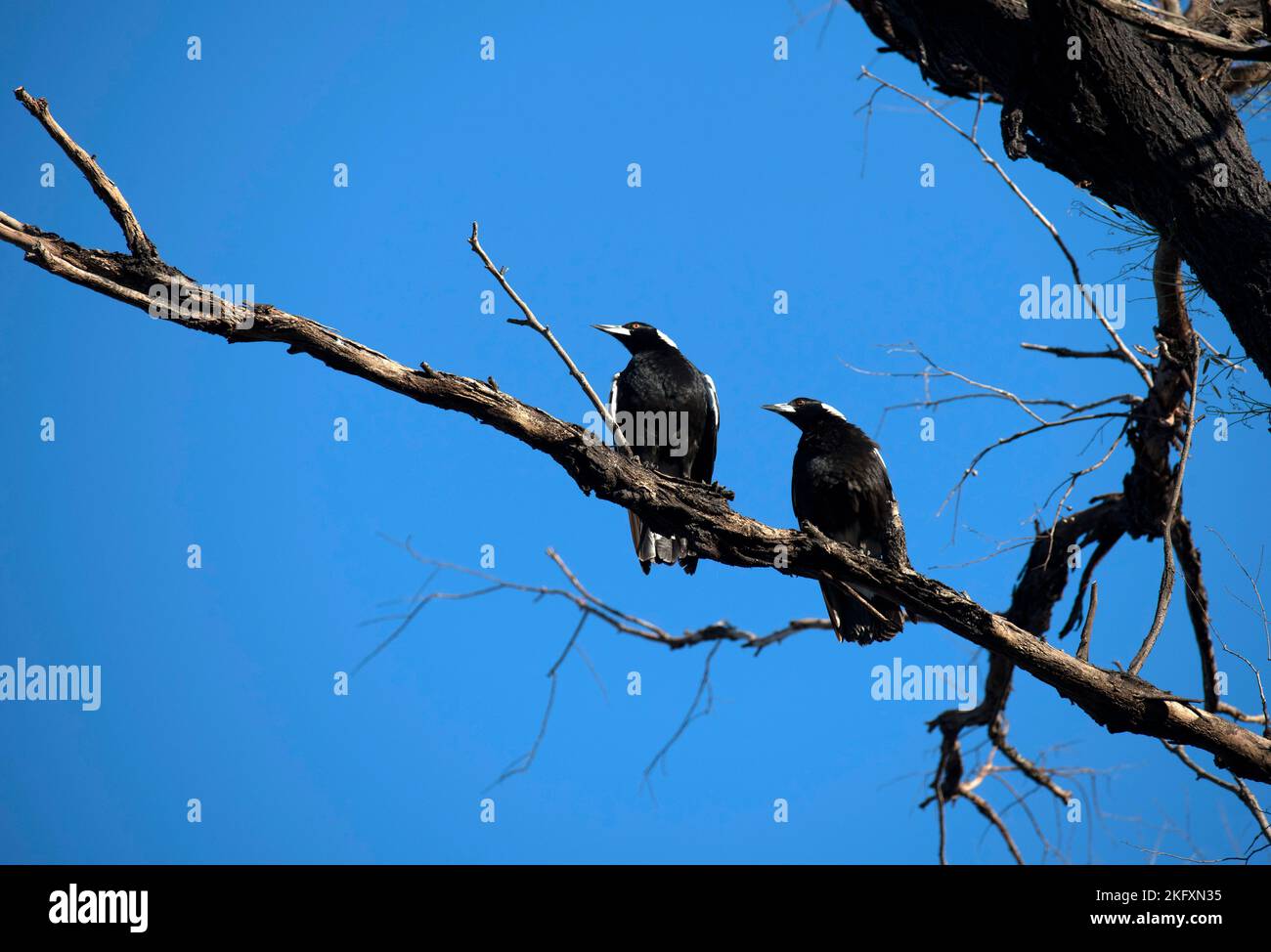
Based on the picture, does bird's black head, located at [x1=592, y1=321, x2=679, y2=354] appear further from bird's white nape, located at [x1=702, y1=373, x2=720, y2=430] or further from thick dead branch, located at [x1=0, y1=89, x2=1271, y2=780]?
thick dead branch, located at [x1=0, y1=89, x2=1271, y2=780]

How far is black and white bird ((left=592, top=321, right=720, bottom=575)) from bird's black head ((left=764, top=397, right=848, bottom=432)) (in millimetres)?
427

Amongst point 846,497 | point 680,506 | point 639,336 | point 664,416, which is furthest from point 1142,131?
point 639,336

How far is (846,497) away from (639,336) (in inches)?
72.8

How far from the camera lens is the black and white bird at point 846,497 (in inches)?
236

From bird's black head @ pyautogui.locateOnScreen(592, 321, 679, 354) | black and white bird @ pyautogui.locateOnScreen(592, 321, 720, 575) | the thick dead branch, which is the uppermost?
bird's black head @ pyautogui.locateOnScreen(592, 321, 679, 354)

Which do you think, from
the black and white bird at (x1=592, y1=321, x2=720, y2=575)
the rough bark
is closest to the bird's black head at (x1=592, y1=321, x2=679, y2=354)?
the black and white bird at (x1=592, y1=321, x2=720, y2=575)

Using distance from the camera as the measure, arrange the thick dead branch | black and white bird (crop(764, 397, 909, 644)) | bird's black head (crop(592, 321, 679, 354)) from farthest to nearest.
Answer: bird's black head (crop(592, 321, 679, 354)) → black and white bird (crop(764, 397, 909, 644)) → the thick dead branch

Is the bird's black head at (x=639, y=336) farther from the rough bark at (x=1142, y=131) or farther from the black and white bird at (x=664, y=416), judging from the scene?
the rough bark at (x=1142, y=131)

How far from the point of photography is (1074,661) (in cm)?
390

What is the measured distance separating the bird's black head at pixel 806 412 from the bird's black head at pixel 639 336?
860mm

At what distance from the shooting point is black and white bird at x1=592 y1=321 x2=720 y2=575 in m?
6.51
